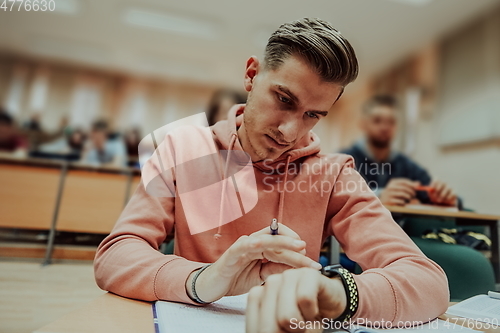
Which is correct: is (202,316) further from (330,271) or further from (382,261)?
(382,261)

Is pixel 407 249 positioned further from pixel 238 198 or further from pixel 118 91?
pixel 118 91

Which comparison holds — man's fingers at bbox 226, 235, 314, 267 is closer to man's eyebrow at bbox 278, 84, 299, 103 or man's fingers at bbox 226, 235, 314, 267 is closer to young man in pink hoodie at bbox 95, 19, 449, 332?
young man in pink hoodie at bbox 95, 19, 449, 332

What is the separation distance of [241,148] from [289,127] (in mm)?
154

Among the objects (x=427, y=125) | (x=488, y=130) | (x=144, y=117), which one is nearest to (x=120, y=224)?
(x=488, y=130)

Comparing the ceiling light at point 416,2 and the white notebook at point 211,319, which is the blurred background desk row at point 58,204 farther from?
the ceiling light at point 416,2

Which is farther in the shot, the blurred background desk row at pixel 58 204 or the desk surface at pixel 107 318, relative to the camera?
the blurred background desk row at pixel 58 204

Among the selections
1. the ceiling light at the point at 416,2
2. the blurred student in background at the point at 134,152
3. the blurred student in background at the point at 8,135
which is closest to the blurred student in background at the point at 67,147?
the blurred student in background at the point at 134,152

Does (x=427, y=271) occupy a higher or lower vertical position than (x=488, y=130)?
lower

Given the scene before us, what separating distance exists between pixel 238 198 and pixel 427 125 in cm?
359

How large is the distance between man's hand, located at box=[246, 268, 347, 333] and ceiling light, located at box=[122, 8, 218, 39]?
3882 mm

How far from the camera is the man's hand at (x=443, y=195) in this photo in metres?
1.26

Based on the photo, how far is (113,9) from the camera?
12.1ft

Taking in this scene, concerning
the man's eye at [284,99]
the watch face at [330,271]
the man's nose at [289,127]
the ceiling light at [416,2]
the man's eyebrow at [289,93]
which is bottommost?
the watch face at [330,271]

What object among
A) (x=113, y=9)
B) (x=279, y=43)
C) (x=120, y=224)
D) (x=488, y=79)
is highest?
(x=113, y=9)
